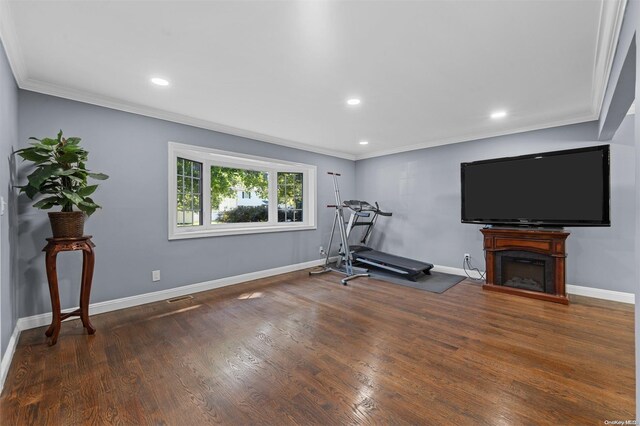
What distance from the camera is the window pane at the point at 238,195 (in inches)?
167

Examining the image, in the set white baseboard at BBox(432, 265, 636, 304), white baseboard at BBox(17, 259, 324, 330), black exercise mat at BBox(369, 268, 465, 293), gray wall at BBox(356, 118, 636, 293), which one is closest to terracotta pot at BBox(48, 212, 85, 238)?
white baseboard at BBox(17, 259, 324, 330)

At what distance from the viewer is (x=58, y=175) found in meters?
2.28

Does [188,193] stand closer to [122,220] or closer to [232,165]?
[232,165]

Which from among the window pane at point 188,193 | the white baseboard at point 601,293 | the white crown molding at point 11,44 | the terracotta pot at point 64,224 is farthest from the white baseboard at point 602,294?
the white crown molding at point 11,44

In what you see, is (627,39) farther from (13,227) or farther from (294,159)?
(13,227)

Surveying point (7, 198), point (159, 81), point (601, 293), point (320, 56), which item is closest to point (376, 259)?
point (601, 293)

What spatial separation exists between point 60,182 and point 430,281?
4.55 m

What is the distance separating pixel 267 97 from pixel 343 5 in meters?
1.51

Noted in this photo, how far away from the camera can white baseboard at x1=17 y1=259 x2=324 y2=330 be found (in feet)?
8.57

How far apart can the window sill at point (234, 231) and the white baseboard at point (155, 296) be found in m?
0.64

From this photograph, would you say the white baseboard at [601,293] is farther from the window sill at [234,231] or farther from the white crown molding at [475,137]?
the window sill at [234,231]

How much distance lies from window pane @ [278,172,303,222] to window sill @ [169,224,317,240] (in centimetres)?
27

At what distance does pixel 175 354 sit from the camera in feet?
7.13

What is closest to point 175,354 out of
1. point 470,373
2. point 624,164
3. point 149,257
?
point 149,257
